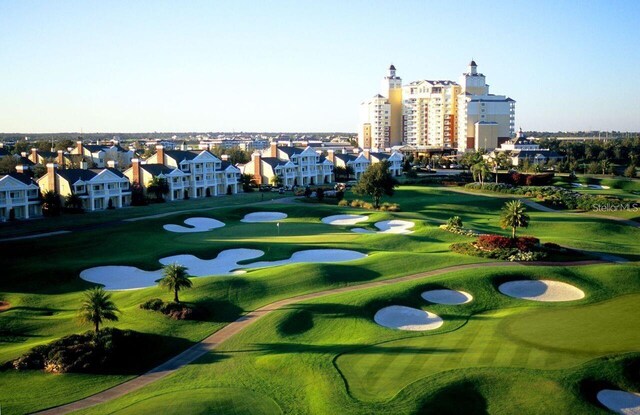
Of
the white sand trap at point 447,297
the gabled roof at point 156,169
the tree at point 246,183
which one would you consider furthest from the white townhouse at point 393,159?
the white sand trap at point 447,297

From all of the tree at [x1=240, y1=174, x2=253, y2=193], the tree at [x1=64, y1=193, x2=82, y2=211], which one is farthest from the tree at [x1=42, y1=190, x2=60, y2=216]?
the tree at [x1=240, y1=174, x2=253, y2=193]

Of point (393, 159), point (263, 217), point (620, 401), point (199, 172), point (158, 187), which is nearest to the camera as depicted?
point (620, 401)

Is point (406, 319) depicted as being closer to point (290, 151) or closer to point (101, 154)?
point (290, 151)

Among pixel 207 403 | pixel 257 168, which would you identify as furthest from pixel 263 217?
pixel 207 403

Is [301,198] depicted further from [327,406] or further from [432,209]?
[327,406]

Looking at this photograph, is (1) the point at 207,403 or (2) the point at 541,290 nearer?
(1) the point at 207,403

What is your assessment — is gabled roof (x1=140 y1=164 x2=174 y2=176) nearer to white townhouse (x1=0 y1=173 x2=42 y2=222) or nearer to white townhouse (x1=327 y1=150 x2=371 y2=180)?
white townhouse (x1=0 y1=173 x2=42 y2=222)

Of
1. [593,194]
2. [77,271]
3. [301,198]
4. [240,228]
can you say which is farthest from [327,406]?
[593,194]
